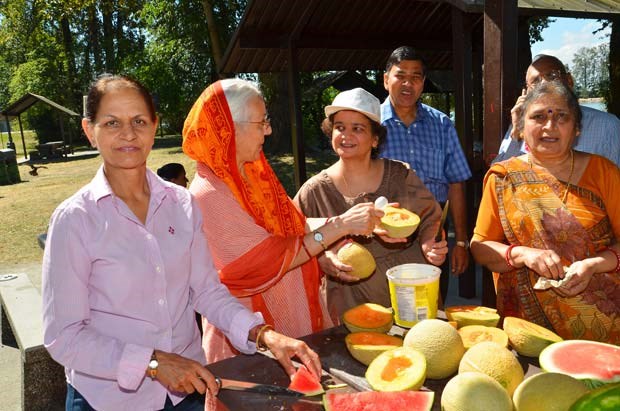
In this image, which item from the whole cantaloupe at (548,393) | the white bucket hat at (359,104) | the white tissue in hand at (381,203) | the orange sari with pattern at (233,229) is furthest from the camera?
the white bucket hat at (359,104)

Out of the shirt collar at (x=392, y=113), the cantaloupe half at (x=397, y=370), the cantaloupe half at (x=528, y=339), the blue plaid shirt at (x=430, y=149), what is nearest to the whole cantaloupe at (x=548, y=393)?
the cantaloupe half at (x=397, y=370)

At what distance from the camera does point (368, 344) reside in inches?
78.2

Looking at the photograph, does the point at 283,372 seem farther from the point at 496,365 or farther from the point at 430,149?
the point at 430,149

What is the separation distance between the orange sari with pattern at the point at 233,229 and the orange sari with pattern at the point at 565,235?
1.09 meters

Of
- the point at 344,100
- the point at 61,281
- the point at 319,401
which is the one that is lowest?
the point at 319,401

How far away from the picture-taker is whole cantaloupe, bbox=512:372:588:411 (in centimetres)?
145

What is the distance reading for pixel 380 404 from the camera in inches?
63.6

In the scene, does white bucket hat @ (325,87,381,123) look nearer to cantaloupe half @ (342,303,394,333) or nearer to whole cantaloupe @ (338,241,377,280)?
whole cantaloupe @ (338,241,377,280)

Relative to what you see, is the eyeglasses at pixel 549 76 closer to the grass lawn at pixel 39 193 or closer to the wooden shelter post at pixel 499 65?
the wooden shelter post at pixel 499 65

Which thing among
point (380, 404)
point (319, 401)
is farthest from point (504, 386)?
point (319, 401)

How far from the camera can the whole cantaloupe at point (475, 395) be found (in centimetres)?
145

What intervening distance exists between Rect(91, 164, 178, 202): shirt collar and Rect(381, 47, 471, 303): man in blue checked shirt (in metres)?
2.25

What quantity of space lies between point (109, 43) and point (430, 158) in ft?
131

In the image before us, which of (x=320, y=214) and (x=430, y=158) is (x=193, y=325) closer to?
(x=320, y=214)
